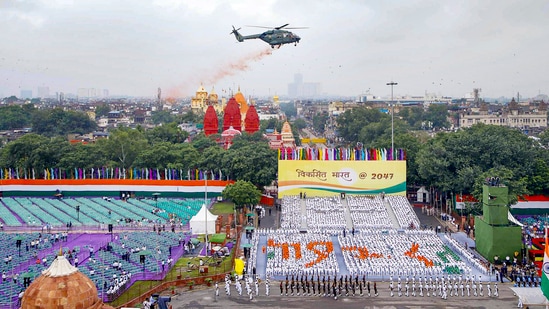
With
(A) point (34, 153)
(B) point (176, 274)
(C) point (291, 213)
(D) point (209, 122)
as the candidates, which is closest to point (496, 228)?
(C) point (291, 213)

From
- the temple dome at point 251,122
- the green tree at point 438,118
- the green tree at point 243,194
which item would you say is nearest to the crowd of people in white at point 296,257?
the green tree at point 243,194

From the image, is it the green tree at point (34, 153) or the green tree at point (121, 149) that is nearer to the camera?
the green tree at point (34, 153)

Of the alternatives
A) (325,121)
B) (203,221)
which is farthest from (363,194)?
(325,121)

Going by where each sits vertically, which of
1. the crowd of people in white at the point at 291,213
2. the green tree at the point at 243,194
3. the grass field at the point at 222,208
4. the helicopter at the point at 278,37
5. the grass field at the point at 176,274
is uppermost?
the helicopter at the point at 278,37

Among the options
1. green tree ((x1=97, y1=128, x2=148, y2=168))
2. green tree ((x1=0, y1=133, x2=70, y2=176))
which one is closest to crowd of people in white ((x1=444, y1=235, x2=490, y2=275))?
green tree ((x1=97, y1=128, x2=148, y2=168))

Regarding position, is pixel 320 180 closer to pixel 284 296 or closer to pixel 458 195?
pixel 458 195

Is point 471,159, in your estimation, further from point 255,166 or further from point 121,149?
point 121,149

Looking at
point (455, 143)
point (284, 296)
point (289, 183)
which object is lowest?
point (284, 296)

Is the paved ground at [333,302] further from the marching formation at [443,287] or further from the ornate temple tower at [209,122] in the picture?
the ornate temple tower at [209,122]
